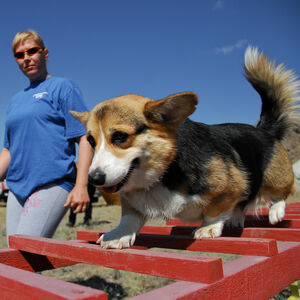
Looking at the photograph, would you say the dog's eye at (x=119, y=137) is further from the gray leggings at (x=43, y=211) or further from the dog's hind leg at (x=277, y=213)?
the dog's hind leg at (x=277, y=213)

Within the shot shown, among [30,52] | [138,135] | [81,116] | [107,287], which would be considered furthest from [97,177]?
[107,287]

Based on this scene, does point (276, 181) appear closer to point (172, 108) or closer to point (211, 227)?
point (211, 227)

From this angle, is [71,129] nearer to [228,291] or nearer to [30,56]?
[30,56]

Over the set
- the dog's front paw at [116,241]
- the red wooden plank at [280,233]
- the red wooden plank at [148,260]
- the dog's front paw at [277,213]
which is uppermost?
the red wooden plank at [148,260]

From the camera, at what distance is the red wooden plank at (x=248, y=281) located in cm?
103

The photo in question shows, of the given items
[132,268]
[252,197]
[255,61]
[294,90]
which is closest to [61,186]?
[132,268]

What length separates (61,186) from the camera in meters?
2.37

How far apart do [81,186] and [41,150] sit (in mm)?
455

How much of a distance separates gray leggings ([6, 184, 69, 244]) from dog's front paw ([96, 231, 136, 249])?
65 cm

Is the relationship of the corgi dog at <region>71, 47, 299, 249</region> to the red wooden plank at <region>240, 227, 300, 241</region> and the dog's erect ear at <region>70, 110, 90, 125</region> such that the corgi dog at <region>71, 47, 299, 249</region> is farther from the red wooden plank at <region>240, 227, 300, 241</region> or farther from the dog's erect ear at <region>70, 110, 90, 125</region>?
the red wooden plank at <region>240, 227, 300, 241</region>

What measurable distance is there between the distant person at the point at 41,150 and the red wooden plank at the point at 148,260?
48cm

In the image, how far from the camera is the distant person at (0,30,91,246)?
2.30 meters

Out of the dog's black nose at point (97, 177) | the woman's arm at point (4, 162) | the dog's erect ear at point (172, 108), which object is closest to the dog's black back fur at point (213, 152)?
the dog's erect ear at point (172, 108)

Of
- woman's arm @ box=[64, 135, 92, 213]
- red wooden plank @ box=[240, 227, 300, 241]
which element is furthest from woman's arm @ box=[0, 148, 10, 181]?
red wooden plank @ box=[240, 227, 300, 241]
